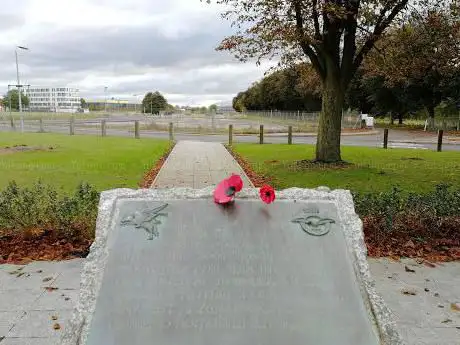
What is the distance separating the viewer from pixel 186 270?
3414 millimetres

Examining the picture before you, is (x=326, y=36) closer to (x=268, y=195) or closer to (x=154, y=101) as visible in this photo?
(x=268, y=195)

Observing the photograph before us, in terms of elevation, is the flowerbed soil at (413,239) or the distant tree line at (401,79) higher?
the distant tree line at (401,79)

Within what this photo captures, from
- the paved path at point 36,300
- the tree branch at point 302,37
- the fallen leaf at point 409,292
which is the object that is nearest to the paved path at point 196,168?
the tree branch at point 302,37

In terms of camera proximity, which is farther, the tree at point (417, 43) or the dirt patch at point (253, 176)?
the tree at point (417, 43)

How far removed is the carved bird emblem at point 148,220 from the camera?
3.66 metres

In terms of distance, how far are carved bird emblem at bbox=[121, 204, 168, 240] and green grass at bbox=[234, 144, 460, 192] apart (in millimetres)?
7491

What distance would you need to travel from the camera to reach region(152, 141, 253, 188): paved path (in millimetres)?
12180

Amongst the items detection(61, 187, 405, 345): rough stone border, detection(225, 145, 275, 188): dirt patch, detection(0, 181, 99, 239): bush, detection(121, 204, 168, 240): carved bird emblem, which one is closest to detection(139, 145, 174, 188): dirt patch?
detection(225, 145, 275, 188): dirt patch

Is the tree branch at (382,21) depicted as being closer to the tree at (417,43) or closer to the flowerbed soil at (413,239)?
the tree at (417,43)

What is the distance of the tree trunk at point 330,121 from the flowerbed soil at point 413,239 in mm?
7804

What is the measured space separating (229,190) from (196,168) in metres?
11.3

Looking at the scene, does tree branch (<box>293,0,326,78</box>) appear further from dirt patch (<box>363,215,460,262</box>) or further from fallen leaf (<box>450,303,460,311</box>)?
fallen leaf (<box>450,303,460,311</box>)

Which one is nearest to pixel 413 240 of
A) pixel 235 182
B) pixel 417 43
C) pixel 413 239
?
pixel 413 239

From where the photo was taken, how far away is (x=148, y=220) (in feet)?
12.3
